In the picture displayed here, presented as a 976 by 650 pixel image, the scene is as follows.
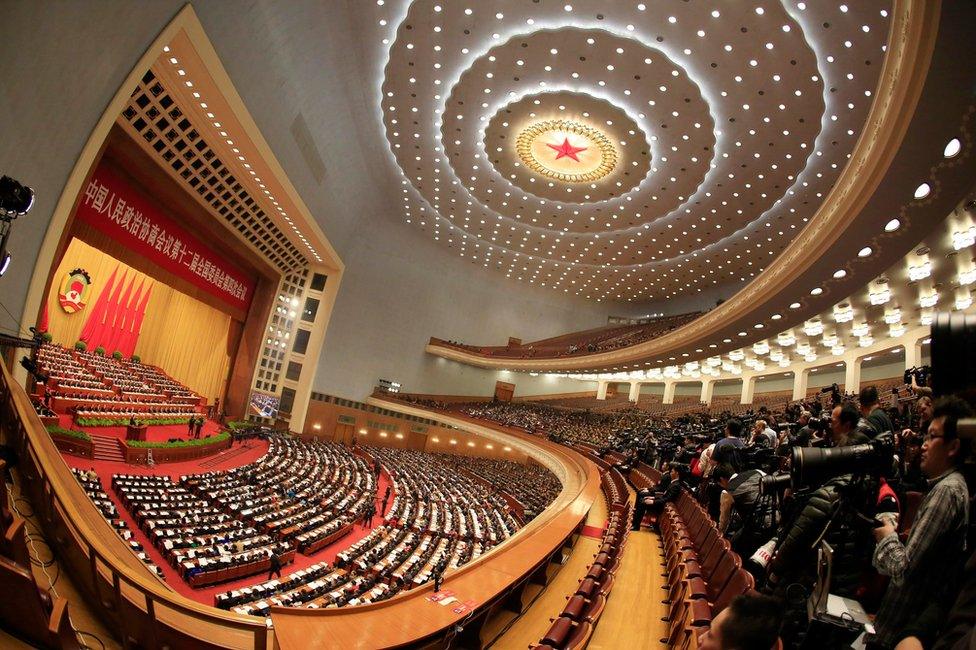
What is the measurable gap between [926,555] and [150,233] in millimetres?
15183

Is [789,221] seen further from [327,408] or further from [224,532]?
[327,408]

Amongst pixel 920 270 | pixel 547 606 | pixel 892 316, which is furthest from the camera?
pixel 892 316

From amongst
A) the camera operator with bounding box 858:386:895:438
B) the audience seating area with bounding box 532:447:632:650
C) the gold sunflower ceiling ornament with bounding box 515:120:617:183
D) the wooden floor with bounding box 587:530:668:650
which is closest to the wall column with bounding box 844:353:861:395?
the gold sunflower ceiling ornament with bounding box 515:120:617:183

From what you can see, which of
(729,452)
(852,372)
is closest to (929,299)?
(852,372)

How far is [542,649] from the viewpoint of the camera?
2.03 metres

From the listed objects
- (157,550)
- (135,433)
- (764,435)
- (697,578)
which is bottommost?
(157,550)

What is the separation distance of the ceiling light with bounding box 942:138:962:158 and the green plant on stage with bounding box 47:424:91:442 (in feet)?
44.8

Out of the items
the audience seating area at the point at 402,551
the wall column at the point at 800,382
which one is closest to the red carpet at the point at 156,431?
the audience seating area at the point at 402,551

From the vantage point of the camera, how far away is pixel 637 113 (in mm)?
12500

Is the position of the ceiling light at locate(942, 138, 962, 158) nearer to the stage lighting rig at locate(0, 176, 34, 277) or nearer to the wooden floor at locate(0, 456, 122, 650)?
the wooden floor at locate(0, 456, 122, 650)

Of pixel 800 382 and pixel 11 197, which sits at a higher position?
pixel 800 382

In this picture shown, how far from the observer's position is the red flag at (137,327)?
17.5 meters

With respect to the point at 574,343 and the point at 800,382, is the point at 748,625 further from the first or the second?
the point at 574,343

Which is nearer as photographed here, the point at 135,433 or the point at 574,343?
the point at 135,433
